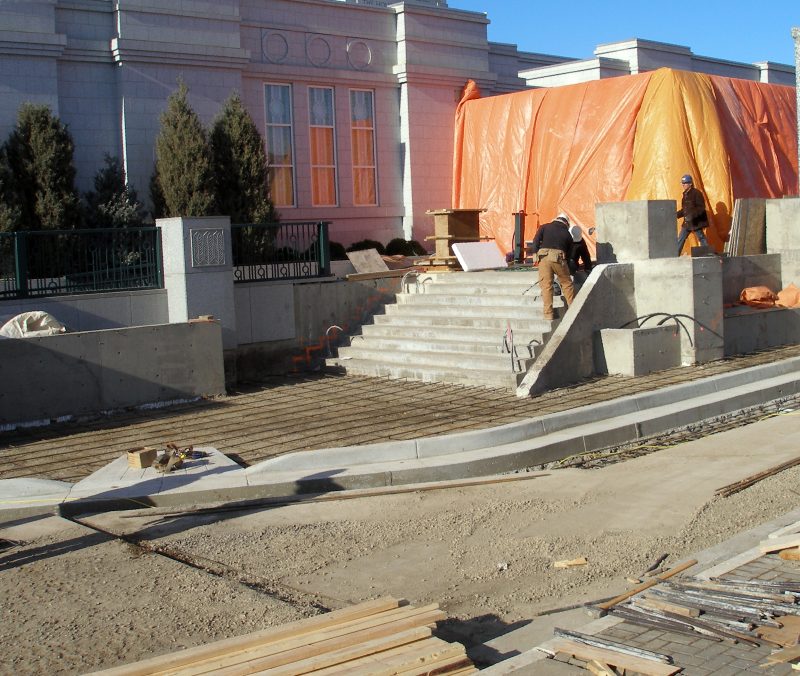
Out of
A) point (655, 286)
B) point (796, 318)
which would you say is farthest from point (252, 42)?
point (796, 318)

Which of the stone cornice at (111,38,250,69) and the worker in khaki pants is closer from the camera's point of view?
the worker in khaki pants

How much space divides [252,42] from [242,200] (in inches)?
161

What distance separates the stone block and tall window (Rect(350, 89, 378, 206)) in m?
9.31

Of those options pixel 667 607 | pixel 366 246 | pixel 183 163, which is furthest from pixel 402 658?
pixel 366 246

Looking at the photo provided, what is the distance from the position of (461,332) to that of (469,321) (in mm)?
258

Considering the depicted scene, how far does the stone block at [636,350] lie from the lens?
13094 millimetres

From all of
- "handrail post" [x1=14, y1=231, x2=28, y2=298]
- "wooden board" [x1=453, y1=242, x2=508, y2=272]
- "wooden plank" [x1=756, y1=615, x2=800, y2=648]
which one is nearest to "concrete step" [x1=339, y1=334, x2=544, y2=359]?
"wooden board" [x1=453, y1=242, x2=508, y2=272]

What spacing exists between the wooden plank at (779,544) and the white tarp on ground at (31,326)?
8.74 m

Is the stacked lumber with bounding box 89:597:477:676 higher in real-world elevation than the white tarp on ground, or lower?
lower

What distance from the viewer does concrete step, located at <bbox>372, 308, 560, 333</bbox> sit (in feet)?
44.5

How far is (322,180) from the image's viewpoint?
68.6 ft

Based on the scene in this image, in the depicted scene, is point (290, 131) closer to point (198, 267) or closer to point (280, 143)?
point (280, 143)

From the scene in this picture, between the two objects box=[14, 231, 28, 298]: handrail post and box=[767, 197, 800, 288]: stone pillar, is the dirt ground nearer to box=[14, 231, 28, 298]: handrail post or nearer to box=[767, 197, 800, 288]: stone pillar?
box=[14, 231, 28, 298]: handrail post

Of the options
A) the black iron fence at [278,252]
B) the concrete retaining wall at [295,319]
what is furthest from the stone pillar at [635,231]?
the black iron fence at [278,252]
